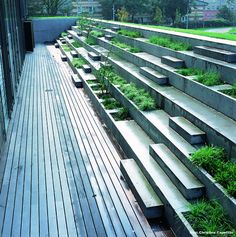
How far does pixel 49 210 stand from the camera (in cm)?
391

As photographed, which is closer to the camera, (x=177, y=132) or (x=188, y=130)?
(x=188, y=130)

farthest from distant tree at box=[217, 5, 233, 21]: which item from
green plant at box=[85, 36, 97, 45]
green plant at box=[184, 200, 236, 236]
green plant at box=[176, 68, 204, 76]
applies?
green plant at box=[184, 200, 236, 236]

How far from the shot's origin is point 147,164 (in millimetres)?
4336

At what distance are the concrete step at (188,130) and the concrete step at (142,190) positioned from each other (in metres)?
0.70

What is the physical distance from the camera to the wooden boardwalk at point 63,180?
3.64m

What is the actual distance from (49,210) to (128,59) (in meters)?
5.29

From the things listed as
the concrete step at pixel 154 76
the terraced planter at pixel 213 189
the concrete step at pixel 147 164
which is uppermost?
the concrete step at pixel 154 76

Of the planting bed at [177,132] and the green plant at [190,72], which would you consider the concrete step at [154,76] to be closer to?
the planting bed at [177,132]

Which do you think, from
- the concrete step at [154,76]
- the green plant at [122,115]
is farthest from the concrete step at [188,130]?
the green plant at [122,115]

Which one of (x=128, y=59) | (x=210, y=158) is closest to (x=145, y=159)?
(x=210, y=158)

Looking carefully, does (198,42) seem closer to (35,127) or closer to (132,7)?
(35,127)

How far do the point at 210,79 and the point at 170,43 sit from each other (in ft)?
8.28

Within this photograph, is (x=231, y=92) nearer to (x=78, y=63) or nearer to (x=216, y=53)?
(x=216, y=53)

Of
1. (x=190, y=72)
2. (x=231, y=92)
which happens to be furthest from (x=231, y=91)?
(x=190, y=72)
